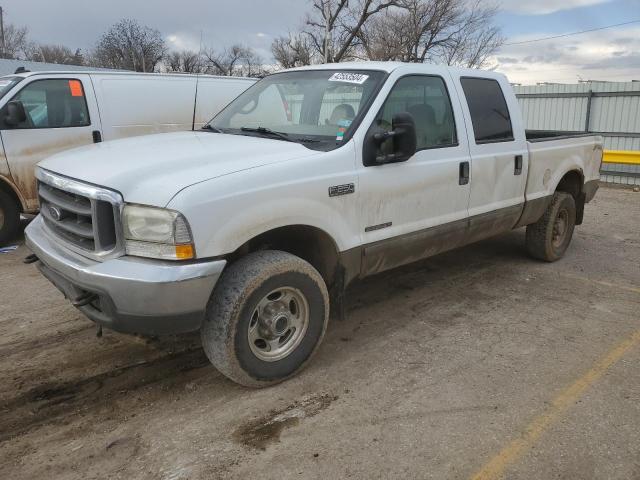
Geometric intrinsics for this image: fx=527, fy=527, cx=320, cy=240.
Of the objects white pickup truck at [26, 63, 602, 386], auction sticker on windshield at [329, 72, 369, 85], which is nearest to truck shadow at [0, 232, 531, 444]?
white pickup truck at [26, 63, 602, 386]

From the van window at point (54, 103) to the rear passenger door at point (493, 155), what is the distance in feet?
16.1

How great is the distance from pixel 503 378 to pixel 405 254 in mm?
1108

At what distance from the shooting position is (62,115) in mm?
6719

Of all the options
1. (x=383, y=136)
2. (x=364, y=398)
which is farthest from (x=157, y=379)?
(x=383, y=136)

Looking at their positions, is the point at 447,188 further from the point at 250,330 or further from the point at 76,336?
the point at 76,336

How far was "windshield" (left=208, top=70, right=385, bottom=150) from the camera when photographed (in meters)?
3.60

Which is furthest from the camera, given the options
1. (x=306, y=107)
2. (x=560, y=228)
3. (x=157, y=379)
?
(x=560, y=228)

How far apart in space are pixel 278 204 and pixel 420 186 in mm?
1313

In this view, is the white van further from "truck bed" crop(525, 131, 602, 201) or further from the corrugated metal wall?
the corrugated metal wall

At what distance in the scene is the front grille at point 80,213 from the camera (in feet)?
9.16

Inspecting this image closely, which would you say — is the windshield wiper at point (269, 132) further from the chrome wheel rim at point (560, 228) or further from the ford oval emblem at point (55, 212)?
the chrome wheel rim at point (560, 228)

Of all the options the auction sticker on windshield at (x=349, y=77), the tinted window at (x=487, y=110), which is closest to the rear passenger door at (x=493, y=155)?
the tinted window at (x=487, y=110)

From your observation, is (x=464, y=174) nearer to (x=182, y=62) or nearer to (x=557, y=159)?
(x=557, y=159)

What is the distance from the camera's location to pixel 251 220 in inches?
115
